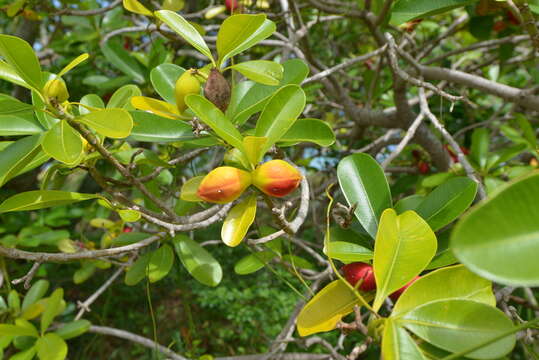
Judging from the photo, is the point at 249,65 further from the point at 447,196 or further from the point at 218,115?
the point at 447,196

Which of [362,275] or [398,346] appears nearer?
[398,346]

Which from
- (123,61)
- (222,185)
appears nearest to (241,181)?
(222,185)

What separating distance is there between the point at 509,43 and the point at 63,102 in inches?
56.7

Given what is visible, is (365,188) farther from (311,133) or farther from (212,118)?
(212,118)

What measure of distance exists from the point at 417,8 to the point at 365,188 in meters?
0.39

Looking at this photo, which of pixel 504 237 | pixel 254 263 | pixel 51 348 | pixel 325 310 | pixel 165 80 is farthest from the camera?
pixel 51 348

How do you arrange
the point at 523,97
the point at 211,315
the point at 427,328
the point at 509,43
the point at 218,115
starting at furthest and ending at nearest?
the point at 211,315 → the point at 509,43 → the point at 523,97 → the point at 218,115 → the point at 427,328

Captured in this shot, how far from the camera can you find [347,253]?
602 millimetres

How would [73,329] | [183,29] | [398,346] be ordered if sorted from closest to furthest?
[398,346] → [183,29] → [73,329]

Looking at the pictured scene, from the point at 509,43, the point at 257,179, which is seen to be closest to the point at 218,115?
the point at 257,179

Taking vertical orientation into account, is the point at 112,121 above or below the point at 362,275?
above

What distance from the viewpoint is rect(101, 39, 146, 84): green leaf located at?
139 centimetres

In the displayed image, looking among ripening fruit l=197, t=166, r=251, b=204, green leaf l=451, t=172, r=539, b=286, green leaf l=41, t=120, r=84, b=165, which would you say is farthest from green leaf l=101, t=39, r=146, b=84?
green leaf l=451, t=172, r=539, b=286

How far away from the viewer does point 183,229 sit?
2.25ft
